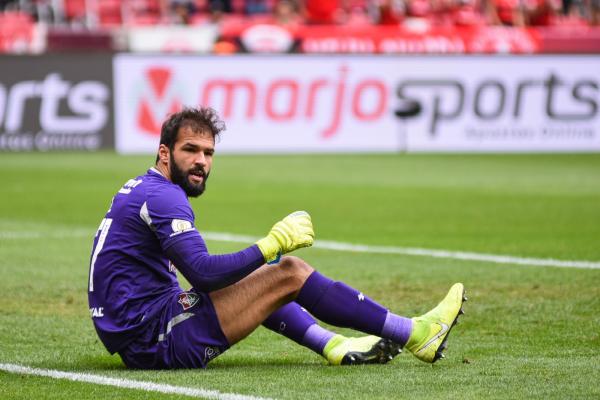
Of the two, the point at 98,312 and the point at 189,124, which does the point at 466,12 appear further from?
the point at 98,312

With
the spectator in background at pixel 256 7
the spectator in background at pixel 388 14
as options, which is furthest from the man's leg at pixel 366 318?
the spectator in background at pixel 256 7

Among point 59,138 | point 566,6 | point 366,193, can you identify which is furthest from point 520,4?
point 366,193

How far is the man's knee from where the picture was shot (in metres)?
6.95

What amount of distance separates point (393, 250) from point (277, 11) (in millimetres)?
18838

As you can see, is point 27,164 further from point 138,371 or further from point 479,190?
point 138,371

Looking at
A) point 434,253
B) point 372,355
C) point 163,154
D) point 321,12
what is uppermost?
point 163,154

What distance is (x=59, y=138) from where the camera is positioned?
25422 mm

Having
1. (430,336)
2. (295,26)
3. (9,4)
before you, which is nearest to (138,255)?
(430,336)

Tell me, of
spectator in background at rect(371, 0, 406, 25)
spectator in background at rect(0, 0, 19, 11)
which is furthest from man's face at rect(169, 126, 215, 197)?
spectator in background at rect(0, 0, 19, 11)

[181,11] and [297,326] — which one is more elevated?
[297,326]

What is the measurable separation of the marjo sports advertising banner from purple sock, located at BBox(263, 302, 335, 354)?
18.3 meters

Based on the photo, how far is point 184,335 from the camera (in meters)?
6.89

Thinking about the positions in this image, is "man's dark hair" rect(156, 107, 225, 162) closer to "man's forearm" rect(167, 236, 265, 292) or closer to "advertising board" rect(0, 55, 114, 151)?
"man's forearm" rect(167, 236, 265, 292)

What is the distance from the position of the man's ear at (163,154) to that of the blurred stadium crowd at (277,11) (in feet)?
79.8
